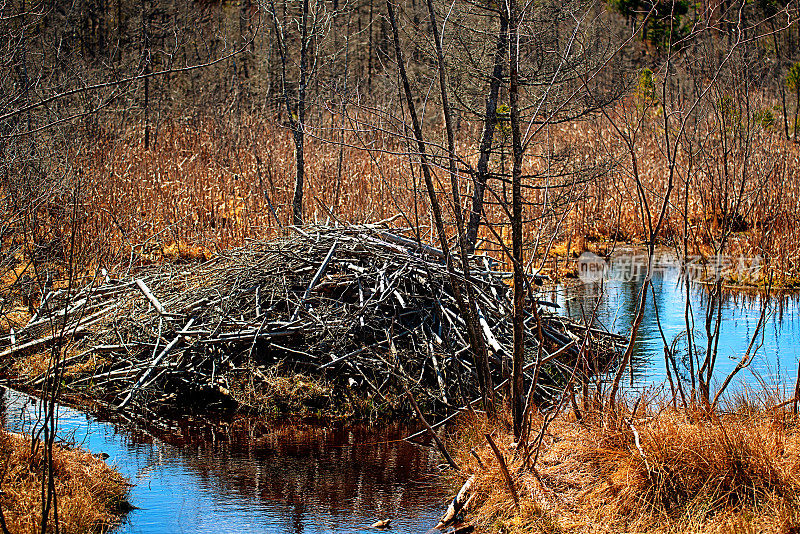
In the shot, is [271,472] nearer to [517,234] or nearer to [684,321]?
[517,234]

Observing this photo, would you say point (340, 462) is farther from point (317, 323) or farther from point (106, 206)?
point (106, 206)

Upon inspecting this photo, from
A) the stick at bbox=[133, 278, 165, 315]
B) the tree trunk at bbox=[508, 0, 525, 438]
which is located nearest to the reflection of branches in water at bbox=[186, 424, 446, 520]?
the tree trunk at bbox=[508, 0, 525, 438]

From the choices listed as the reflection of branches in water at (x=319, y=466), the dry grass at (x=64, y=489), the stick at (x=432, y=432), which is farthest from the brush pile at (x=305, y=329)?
the stick at (x=432, y=432)

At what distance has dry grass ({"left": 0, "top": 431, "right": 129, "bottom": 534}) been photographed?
16.1 feet

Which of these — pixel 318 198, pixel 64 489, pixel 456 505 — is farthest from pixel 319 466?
pixel 318 198

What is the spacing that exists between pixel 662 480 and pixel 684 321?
263 inches

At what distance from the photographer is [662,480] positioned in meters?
4.92

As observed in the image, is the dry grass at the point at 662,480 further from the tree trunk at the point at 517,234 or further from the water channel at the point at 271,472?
the water channel at the point at 271,472

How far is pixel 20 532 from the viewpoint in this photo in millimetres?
4676

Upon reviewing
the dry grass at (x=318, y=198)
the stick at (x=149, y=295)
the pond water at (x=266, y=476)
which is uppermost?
the dry grass at (x=318, y=198)

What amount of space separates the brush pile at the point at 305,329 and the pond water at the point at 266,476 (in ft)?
1.93

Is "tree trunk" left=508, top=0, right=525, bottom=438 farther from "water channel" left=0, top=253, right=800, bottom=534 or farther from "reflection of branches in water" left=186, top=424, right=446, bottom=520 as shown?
"reflection of branches in water" left=186, top=424, right=446, bottom=520

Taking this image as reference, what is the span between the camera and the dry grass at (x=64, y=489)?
16.1ft

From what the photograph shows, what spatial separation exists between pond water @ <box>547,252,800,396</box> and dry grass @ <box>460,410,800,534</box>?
2333 millimetres
